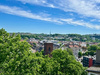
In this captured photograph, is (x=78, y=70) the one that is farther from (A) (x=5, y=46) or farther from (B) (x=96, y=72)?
(A) (x=5, y=46)

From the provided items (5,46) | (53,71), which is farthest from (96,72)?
(5,46)

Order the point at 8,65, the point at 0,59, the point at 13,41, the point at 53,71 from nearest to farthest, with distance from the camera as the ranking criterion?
the point at 8,65, the point at 0,59, the point at 13,41, the point at 53,71

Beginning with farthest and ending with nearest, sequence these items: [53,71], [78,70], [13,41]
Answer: [78,70], [53,71], [13,41]

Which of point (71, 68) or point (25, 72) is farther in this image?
point (71, 68)

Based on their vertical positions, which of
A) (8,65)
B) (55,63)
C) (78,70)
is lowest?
(78,70)

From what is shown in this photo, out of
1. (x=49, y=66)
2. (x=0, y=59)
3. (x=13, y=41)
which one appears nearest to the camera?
(x=0, y=59)

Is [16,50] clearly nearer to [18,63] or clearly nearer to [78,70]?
[18,63]

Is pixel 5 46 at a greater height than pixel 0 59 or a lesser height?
greater

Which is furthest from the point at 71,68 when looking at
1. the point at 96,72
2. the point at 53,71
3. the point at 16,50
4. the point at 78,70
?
the point at 16,50

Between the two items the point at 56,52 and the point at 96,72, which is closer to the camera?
the point at 96,72
